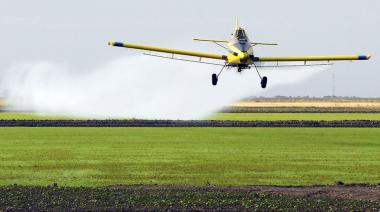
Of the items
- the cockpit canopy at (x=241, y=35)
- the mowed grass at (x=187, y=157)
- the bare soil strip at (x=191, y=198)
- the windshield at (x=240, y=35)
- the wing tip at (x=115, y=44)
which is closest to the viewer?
the bare soil strip at (x=191, y=198)

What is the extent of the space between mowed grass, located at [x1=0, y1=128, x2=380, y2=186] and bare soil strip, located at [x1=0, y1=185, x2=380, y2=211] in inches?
88.8

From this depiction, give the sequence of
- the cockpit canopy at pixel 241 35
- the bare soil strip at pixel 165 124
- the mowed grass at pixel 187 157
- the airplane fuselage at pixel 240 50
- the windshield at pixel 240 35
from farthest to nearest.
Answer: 1. the bare soil strip at pixel 165 124
2. the windshield at pixel 240 35
3. the cockpit canopy at pixel 241 35
4. the airplane fuselage at pixel 240 50
5. the mowed grass at pixel 187 157

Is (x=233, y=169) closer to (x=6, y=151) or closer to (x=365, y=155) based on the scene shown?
(x=365, y=155)

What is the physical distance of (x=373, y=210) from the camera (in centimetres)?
2536

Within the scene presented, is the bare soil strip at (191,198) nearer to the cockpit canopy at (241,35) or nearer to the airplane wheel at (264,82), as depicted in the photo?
the airplane wheel at (264,82)

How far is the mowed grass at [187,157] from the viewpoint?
1314 inches

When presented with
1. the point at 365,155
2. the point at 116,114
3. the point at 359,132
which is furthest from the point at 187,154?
the point at 116,114

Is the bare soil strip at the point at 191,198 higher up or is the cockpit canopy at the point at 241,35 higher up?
the cockpit canopy at the point at 241,35

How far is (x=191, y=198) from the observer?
89.8 feet

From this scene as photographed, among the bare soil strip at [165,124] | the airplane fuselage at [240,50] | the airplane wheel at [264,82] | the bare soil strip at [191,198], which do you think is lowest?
the bare soil strip at [191,198]

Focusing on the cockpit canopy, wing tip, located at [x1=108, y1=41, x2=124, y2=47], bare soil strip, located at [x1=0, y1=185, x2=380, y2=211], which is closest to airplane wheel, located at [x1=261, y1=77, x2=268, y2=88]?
the cockpit canopy

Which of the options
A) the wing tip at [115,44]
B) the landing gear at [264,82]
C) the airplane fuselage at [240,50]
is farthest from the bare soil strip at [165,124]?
the landing gear at [264,82]

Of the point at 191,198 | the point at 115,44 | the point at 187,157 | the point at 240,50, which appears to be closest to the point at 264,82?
the point at 240,50

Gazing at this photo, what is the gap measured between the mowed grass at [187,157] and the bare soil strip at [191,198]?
226 cm
